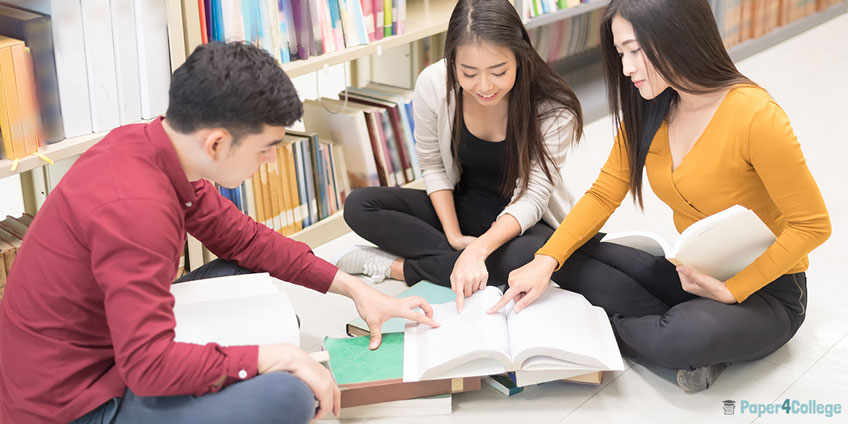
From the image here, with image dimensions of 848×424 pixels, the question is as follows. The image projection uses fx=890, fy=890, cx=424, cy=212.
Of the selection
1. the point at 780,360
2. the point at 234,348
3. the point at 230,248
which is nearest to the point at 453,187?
the point at 230,248

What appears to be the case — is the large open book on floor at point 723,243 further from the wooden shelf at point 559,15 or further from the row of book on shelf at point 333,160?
the wooden shelf at point 559,15

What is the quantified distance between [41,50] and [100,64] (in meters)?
0.13

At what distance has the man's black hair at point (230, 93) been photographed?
1.26 m

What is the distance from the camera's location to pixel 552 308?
1749mm

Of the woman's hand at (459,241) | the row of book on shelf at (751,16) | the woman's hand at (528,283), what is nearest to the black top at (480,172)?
the woman's hand at (459,241)

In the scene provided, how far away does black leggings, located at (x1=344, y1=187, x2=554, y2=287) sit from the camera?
81.6 inches

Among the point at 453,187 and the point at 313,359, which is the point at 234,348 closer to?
the point at 313,359

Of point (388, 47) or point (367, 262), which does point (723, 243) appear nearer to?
point (367, 262)

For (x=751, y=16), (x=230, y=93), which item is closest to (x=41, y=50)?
(x=230, y=93)

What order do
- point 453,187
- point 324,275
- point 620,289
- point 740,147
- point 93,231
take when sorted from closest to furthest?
point 93,231 < point 740,147 < point 324,275 < point 620,289 < point 453,187

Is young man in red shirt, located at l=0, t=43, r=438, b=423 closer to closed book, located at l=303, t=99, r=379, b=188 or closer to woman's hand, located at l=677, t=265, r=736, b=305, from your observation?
woman's hand, located at l=677, t=265, r=736, b=305

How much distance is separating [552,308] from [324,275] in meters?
0.45

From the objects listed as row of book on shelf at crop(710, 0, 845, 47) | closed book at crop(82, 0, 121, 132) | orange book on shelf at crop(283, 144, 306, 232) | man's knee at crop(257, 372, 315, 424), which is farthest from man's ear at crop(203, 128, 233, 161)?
row of book on shelf at crop(710, 0, 845, 47)

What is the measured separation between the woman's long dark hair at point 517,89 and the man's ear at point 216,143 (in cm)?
73
